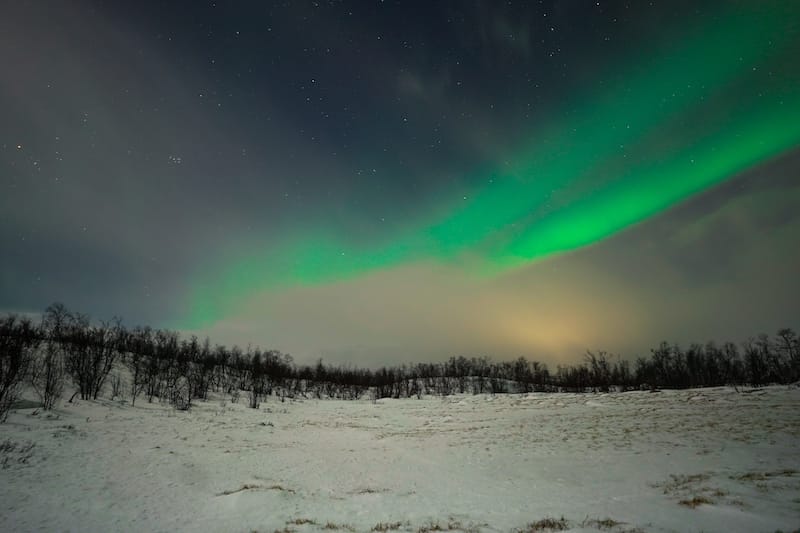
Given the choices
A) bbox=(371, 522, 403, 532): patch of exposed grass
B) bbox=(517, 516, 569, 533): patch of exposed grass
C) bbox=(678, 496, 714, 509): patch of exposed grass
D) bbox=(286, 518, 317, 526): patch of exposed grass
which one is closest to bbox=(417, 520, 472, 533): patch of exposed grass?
bbox=(371, 522, 403, 532): patch of exposed grass

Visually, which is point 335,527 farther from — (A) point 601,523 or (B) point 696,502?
(B) point 696,502

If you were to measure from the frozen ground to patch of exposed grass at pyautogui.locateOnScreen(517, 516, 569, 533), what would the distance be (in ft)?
0.50

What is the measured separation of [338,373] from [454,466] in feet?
444

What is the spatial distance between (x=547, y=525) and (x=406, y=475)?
8.77 meters

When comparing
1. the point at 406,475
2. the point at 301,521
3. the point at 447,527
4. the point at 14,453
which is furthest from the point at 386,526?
the point at 14,453

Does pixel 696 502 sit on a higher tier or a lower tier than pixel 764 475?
higher

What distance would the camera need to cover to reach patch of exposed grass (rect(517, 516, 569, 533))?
28.1 ft

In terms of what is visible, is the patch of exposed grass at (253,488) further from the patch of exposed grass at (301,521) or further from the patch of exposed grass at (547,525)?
the patch of exposed grass at (547,525)

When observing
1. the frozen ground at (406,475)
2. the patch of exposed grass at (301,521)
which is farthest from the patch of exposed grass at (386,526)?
the patch of exposed grass at (301,521)

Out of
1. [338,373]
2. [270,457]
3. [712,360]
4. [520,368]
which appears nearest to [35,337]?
[270,457]

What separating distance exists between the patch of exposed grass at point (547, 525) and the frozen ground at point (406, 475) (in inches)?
6.0

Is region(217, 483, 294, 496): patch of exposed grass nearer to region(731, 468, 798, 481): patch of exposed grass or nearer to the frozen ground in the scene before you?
the frozen ground

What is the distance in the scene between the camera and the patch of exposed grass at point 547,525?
8571 millimetres

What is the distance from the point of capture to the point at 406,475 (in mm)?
16328
